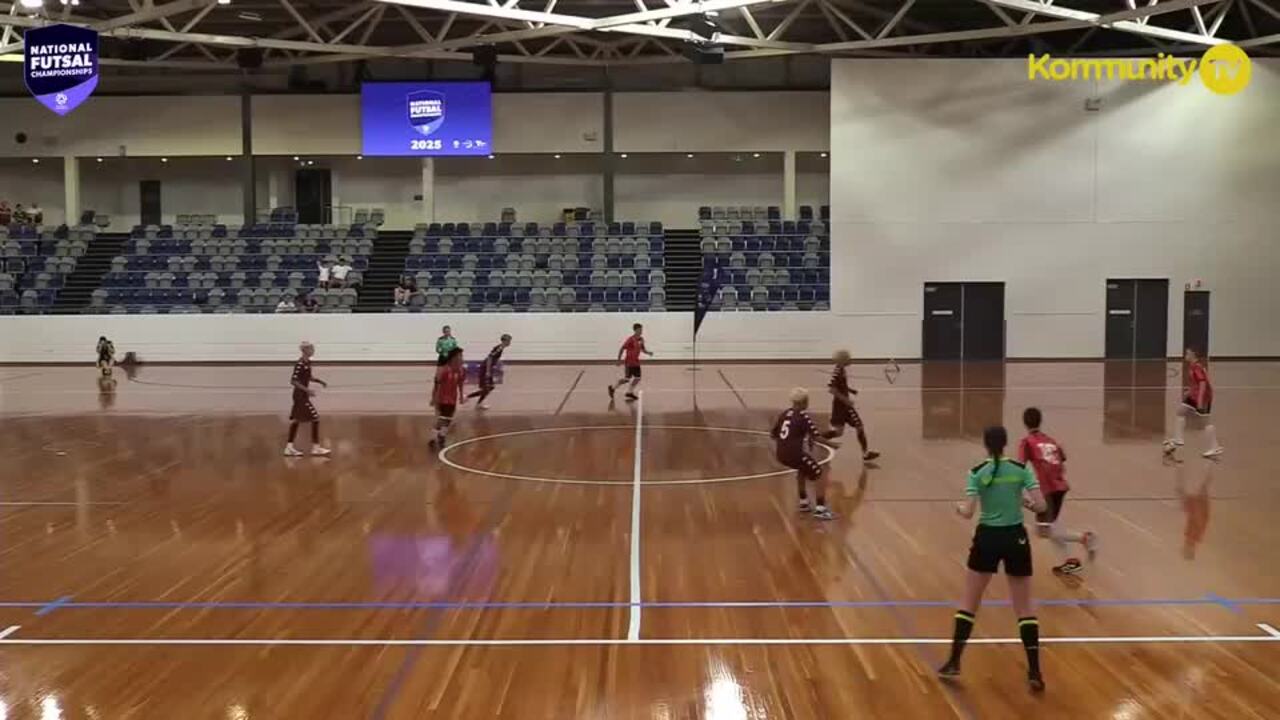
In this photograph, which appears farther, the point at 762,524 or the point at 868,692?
the point at 762,524

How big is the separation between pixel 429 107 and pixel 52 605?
2743 cm

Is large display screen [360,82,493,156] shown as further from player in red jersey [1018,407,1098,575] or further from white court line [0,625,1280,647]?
white court line [0,625,1280,647]

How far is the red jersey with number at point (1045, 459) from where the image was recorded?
332 inches

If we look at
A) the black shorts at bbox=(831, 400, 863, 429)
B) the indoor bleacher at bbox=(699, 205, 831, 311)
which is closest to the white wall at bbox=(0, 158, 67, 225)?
the indoor bleacher at bbox=(699, 205, 831, 311)

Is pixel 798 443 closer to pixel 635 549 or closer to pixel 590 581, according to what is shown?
pixel 635 549

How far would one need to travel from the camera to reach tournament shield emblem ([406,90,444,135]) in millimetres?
32844

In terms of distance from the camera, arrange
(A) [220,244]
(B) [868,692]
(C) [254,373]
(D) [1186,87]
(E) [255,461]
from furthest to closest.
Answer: (A) [220,244] → (D) [1186,87] → (C) [254,373] → (E) [255,461] → (B) [868,692]

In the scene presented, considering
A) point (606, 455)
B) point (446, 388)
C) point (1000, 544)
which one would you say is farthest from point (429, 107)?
point (1000, 544)

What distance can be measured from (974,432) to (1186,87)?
67.8 ft

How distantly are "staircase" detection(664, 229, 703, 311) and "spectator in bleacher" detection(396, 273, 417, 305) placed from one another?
8111mm

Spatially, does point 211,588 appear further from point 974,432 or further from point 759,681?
point 974,432

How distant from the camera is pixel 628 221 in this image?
120 feet

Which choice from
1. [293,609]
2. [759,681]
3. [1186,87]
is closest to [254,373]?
[293,609]

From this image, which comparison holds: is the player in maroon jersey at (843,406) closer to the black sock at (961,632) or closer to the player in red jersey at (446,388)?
the player in red jersey at (446,388)
